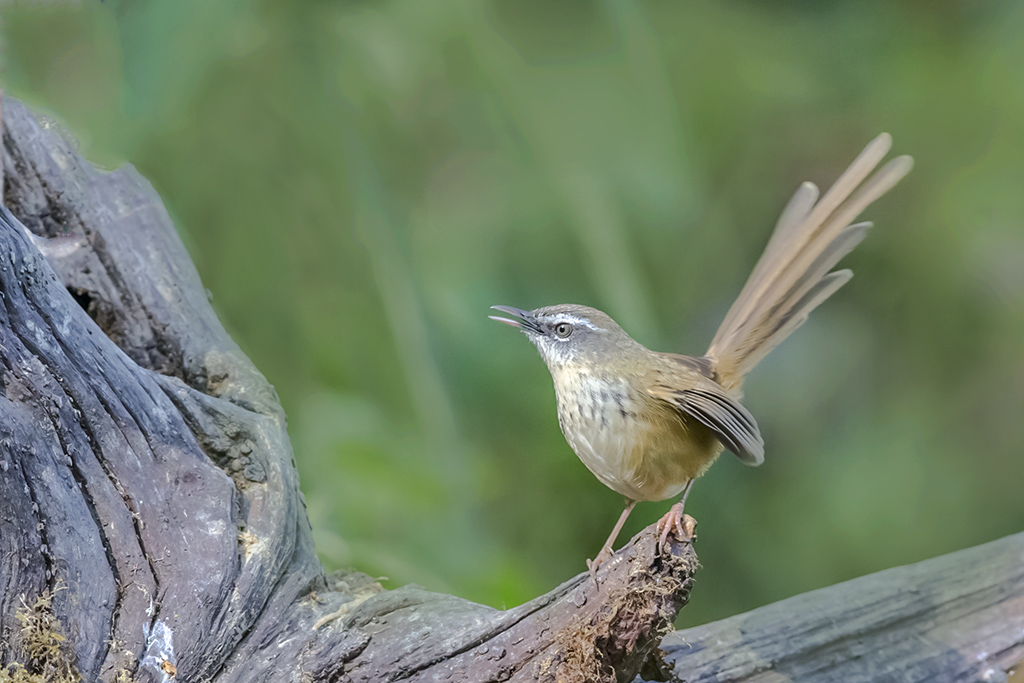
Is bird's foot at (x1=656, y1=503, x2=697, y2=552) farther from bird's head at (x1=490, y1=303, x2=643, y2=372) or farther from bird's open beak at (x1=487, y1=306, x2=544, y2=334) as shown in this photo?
bird's open beak at (x1=487, y1=306, x2=544, y2=334)

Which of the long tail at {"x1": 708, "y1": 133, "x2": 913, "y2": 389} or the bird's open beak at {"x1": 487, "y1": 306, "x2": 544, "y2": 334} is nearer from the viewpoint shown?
the bird's open beak at {"x1": 487, "y1": 306, "x2": 544, "y2": 334}

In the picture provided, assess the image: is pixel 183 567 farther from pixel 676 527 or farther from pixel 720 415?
pixel 720 415

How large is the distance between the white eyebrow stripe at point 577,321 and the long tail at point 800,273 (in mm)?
410

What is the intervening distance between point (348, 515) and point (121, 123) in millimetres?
1390

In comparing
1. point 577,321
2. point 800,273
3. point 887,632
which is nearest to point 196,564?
point 577,321

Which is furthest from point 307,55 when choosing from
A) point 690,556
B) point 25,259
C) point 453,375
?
point 690,556

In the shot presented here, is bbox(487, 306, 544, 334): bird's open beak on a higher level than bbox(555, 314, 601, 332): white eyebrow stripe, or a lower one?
higher

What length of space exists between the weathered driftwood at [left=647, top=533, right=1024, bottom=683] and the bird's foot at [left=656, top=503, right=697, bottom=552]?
21.9 inches

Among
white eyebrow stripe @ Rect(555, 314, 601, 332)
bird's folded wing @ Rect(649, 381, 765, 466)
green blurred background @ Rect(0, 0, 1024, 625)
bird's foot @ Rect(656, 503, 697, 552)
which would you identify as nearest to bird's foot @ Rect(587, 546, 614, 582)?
bird's foot @ Rect(656, 503, 697, 552)

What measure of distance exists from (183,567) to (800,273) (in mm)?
1467

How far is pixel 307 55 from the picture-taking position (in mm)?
2150

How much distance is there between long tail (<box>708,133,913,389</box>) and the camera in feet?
5.28

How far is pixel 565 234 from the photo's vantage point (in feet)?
6.89

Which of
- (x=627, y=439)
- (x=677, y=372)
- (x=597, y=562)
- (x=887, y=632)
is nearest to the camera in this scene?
(x=597, y=562)
